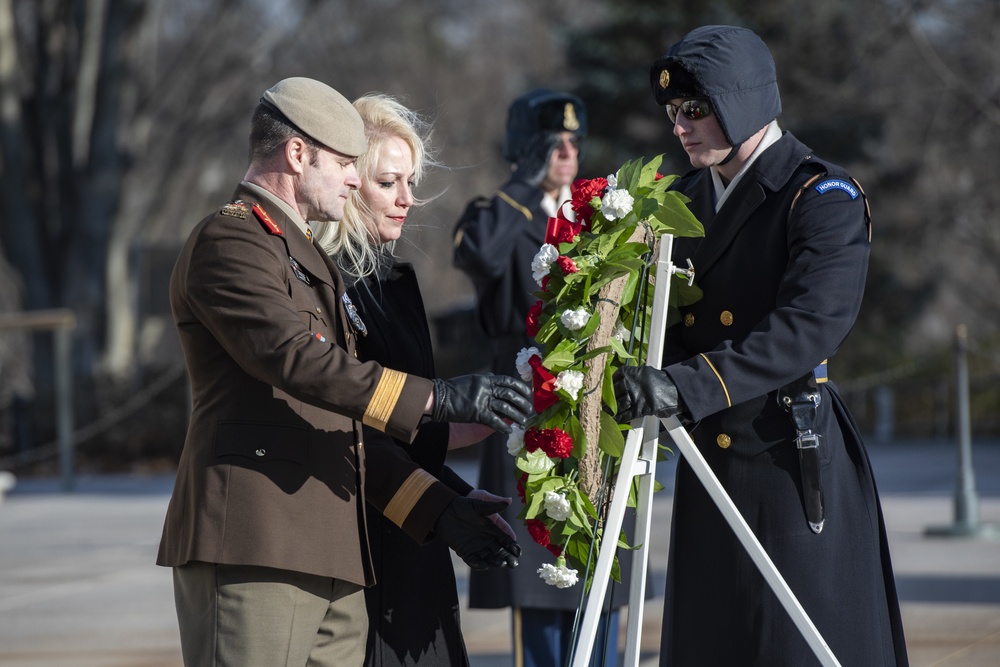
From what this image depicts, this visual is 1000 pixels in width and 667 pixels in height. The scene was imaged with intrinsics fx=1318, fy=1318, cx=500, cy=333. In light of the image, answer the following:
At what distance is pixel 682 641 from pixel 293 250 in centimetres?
129

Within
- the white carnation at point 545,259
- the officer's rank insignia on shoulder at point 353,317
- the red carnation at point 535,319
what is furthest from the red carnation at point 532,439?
the officer's rank insignia on shoulder at point 353,317

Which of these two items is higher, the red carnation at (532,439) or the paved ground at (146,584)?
the red carnation at (532,439)

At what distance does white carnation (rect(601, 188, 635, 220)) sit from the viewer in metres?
2.98

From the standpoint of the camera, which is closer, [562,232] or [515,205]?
[562,232]

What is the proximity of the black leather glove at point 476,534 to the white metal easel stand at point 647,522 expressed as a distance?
0.24m

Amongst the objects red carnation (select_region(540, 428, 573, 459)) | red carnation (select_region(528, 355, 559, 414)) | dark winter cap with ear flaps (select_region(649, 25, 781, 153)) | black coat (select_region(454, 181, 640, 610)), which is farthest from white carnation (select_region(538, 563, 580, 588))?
black coat (select_region(454, 181, 640, 610))

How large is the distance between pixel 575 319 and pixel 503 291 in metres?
1.78

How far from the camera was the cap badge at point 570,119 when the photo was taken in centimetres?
477

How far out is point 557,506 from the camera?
2.99m

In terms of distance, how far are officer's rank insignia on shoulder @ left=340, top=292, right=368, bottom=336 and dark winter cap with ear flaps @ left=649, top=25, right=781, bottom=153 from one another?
0.89m

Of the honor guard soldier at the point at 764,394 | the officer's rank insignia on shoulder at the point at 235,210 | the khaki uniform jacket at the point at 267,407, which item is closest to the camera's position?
the khaki uniform jacket at the point at 267,407

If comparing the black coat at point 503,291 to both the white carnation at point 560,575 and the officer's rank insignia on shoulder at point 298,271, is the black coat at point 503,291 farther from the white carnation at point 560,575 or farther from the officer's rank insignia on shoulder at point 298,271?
the officer's rank insignia on shoulder at point 298,271

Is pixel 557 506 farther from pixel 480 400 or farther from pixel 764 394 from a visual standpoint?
pixel 764 394

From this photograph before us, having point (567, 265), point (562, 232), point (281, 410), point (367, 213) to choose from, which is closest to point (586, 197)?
point (562, 232)
